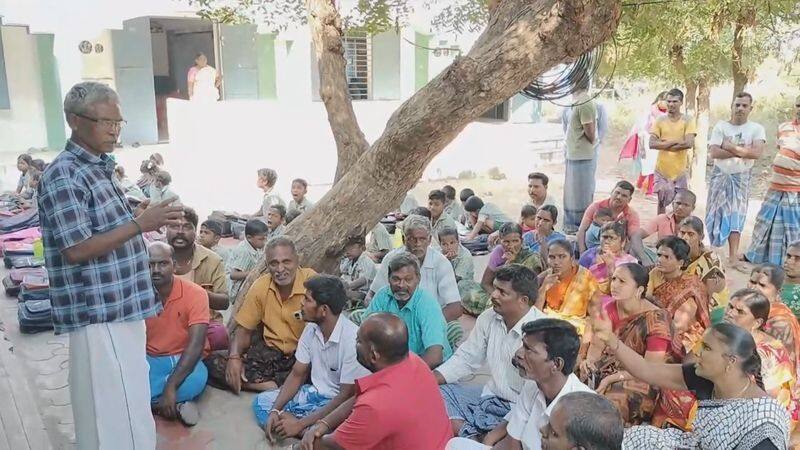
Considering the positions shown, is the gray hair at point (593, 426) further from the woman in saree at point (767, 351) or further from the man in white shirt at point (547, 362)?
the woman in saree at point (767, 351)

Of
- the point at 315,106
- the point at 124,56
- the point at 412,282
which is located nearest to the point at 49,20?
the point at 124,56

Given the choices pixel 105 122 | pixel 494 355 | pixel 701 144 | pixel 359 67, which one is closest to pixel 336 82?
pixel 494 355

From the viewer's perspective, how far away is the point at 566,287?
454cm

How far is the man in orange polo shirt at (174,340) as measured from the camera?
12.5ft

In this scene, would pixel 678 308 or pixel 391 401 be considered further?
pixel 678 308

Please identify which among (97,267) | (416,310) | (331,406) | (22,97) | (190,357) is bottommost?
(331,406)

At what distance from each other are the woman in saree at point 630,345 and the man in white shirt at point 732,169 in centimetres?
354

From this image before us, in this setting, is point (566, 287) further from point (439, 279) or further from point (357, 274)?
point (357, 274)

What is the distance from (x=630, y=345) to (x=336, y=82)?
295cm

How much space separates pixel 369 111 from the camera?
13.7 metres

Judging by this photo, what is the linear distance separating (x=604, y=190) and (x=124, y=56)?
9.18 meters

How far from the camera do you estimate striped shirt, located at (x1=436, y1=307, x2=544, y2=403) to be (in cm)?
345

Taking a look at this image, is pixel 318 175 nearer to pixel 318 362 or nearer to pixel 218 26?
pixel 218 26

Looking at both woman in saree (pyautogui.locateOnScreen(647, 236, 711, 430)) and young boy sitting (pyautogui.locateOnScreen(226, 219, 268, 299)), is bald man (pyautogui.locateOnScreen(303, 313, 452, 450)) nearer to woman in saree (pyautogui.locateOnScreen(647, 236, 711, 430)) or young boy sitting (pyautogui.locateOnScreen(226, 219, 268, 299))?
woman in saree (pyautogui.locateOnScreen(647, 236, 711, 430))
